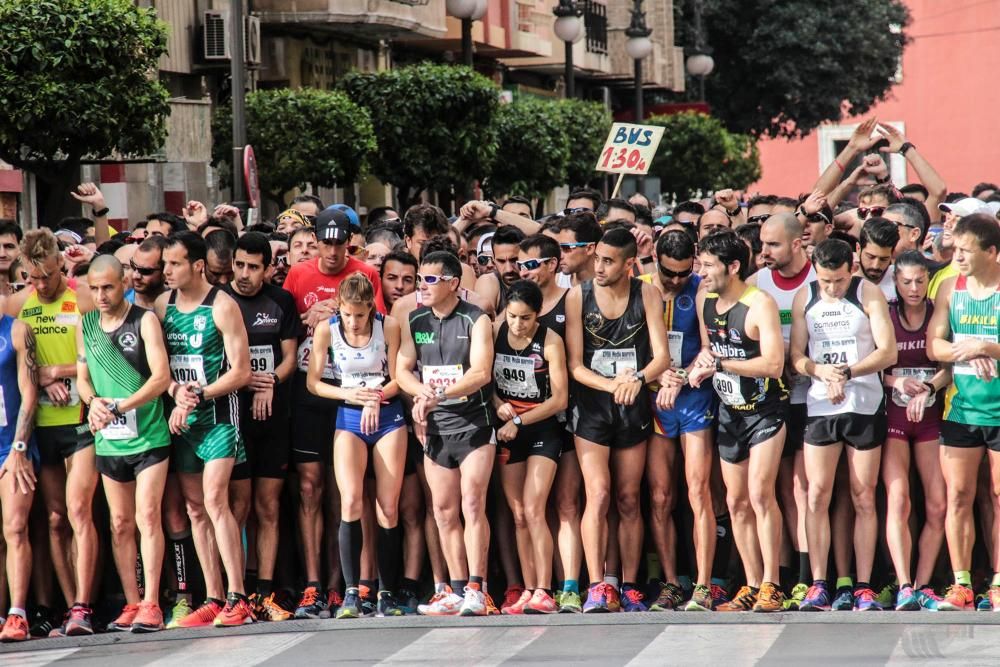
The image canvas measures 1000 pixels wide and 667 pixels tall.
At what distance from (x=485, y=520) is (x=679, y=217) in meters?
4.87

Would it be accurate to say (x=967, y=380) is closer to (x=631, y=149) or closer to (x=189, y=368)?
(x=189, y=368)

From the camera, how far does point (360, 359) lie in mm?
9516

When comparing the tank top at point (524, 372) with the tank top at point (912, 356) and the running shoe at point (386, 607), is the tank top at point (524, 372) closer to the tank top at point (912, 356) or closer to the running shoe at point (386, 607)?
the running shoe at point (386, 607)

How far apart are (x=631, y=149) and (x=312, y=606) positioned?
29.0 feet

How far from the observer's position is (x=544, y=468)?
9.53m

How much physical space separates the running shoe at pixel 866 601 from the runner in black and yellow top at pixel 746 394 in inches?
15.9

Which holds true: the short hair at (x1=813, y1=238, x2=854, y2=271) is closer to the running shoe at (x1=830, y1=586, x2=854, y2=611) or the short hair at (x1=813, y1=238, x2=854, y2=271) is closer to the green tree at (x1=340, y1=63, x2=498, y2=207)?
the running shoe at (x1=830, y1=586, x2=854, y2=611)

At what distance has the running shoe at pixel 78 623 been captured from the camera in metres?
9.38

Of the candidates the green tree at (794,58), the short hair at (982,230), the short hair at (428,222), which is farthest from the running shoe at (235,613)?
the green tree at (794,58)

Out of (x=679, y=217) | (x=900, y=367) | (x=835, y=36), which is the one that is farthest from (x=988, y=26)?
(x=900, y=367)

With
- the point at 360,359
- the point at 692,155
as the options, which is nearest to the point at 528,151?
the point at 692,155

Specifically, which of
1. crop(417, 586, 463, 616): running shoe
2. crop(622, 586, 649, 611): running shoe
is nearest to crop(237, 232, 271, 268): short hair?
crop(417, 586, 463, 616): running shoe

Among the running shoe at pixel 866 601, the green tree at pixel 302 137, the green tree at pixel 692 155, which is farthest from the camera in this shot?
the green tree at pixel 692 155

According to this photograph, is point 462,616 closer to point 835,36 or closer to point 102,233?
point 102,233
